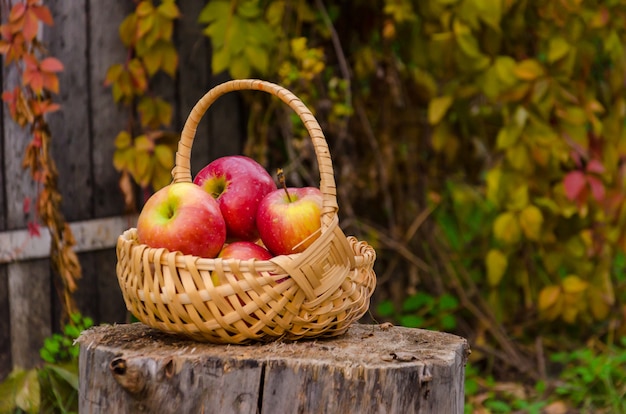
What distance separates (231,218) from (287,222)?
17 centimetres

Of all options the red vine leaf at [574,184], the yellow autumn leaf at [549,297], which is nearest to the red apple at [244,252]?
the red vine leaf at [574,184]

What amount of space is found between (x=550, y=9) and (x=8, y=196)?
2101 millimetres

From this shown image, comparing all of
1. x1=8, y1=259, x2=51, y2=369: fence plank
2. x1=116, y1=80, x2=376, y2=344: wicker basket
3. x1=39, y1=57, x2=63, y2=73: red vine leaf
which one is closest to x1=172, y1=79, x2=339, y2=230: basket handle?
x1=116, y1=80, x2=376, y2=344: wicker basket

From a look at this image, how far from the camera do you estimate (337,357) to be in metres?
1.66

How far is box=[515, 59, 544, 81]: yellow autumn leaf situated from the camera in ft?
9.89

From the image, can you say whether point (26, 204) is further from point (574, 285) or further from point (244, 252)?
point (574, 285)

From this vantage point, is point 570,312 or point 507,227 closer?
point 507,227

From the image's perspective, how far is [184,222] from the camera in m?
1.69

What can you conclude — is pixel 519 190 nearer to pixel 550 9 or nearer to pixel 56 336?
pixel 550 9

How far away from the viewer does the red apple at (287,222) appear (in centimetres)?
173

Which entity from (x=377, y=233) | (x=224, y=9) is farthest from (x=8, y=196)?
(x=377, y=233)

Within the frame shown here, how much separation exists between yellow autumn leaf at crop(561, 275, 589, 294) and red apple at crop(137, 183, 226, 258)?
6.61 ft

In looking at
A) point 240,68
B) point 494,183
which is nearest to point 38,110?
point 240,68

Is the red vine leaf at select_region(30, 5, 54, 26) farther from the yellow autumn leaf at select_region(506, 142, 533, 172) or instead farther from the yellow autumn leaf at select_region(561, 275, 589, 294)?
the yellow autumn leaf at select_region(561, 275, 589, 294)
